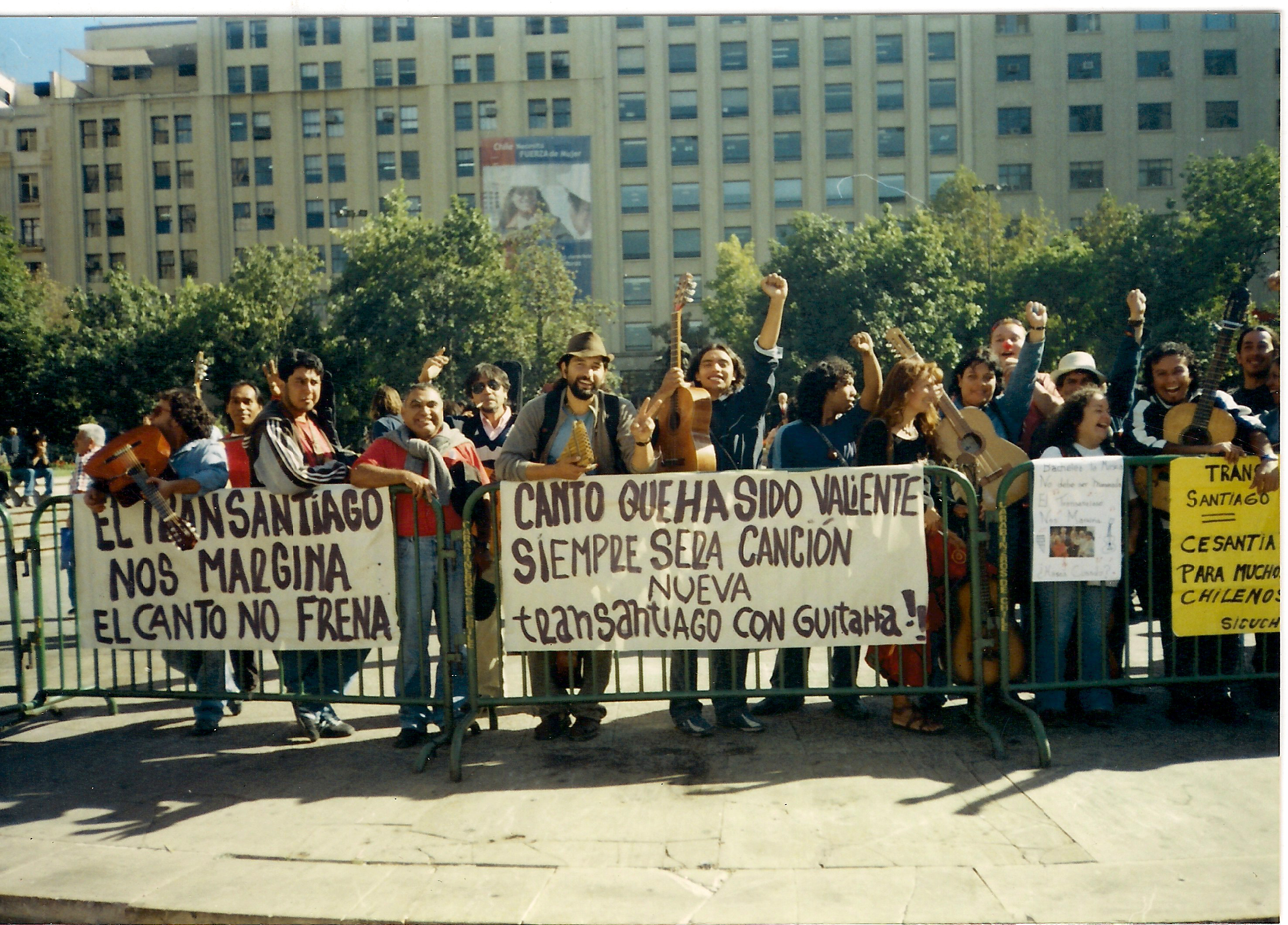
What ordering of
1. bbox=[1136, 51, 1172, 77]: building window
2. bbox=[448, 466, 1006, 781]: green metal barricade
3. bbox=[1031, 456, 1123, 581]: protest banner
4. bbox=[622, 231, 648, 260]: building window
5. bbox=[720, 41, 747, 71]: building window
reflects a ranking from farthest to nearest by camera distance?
bbox=[622, 231, 648, 260]: building window < bbox=[720, 41, 747, 71]: building window < bbox=[1136, 51, 1172, 77]: building window < bbox=[1031, 456, 1123, 581]: protest banner < bbox=[448, 466, 1006, 781]: green metal barricade

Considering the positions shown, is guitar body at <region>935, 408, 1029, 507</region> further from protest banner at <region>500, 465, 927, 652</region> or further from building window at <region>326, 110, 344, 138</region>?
building window at <region>326, 110, 344, 138</region>

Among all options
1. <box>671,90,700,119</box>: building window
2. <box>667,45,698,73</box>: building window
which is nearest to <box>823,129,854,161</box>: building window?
<box>671,90,700,119</box>: building window

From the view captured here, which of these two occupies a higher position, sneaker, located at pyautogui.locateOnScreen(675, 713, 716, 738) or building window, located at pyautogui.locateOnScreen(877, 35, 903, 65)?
building window, located at pyautogui.locateOnScreen(877, 35, 903, 65)

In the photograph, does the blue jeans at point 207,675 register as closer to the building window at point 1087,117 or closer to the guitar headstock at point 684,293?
the guitar headstock at point 684,293

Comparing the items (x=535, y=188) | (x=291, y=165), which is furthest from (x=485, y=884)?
(x=291, y=165)

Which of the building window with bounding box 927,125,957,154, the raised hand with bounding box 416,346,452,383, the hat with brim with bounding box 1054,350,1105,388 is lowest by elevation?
the hat with brim with bounding box 1054,350,1105,388

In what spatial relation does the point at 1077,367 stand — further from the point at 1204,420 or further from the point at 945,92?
the point at 945,92

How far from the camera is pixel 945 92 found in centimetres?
6888

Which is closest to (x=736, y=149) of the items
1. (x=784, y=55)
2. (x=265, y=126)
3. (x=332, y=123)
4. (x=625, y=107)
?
(x=784, y=55)

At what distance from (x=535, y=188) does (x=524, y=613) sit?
6638 centimetres

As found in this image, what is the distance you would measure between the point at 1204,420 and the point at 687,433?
2.58 m

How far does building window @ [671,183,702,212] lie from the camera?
2785 inches

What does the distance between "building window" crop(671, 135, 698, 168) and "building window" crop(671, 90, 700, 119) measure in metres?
1.18

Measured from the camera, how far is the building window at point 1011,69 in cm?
6750
